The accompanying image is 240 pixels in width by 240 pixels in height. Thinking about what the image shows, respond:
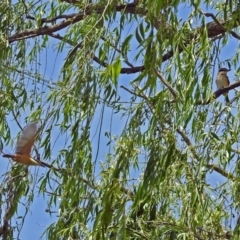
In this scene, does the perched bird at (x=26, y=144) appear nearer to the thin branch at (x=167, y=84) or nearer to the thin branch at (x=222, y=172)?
the thin branch at (x=167, y=84)

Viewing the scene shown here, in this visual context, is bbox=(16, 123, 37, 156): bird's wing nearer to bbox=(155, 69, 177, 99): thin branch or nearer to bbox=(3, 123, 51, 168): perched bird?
bbox=(3, 123, 51, 168): perched bird

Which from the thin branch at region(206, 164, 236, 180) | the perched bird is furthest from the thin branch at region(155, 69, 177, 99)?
the perched bird

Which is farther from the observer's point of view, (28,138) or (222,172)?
(222,172)

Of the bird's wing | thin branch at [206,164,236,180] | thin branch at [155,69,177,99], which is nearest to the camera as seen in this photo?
the bird's wing

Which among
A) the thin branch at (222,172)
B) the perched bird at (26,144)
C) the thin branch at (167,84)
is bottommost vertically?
the perched bird at (26,144)

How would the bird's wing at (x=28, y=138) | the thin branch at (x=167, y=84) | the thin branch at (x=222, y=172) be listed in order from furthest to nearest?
the thin branch at (x=222, y=172) < the thin branch at (x=167, y=84) < the bird's wing at (x=28, y=138)

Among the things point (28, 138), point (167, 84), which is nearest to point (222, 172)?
point (167, 84)

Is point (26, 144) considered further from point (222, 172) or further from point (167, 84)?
point (222, 172)

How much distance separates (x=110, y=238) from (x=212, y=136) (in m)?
0.54

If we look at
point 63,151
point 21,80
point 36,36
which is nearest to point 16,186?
point 63,151

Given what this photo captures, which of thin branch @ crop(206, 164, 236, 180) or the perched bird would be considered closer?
the perched bird

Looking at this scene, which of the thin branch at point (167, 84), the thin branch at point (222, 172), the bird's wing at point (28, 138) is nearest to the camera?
the bird's wing at point (28, 138)

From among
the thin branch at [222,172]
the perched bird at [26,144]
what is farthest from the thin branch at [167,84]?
the perched bird at [26,144]

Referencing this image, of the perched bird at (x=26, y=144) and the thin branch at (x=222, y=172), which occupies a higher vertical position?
the thin branch at (x=222, y=172)
